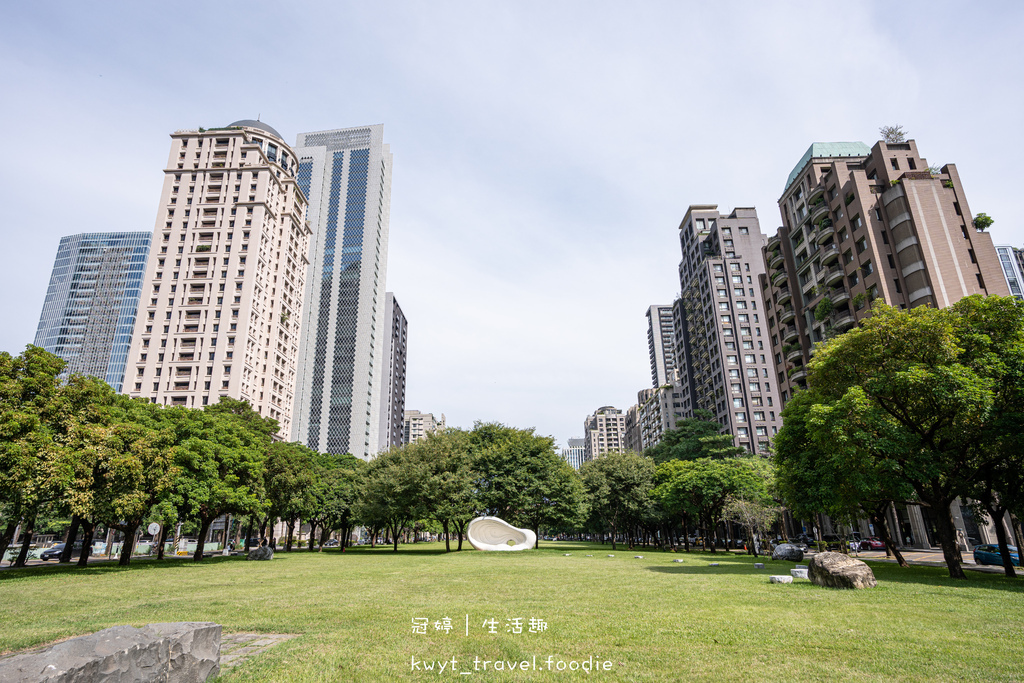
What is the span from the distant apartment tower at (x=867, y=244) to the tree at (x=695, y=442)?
1221cm

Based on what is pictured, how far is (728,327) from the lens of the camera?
10750 cm

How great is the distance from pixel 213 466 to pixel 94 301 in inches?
5846

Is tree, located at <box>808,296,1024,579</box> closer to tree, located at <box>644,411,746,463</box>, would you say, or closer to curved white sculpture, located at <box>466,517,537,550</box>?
curved white sculpture, located at <box>466,517,537,550</box>

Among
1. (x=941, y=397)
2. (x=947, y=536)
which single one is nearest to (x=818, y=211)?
(x=947, y=536)

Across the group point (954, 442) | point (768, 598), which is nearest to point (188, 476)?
point (768, 598)

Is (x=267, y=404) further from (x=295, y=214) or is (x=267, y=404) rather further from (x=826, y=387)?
(x=826, y=387)

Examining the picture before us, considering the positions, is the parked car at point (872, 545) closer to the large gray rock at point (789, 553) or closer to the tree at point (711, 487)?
the tree at point (711, 487)

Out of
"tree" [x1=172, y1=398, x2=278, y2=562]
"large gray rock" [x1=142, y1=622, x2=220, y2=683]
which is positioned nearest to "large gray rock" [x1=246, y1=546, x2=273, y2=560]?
"tree" [x1=172, y1=398, x2=278, y2=562]

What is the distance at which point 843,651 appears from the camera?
31.6ft

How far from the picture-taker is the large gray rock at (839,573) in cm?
1817

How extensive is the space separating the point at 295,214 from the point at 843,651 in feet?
383

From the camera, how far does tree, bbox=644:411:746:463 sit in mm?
69950

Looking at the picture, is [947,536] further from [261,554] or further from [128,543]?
[128,543]

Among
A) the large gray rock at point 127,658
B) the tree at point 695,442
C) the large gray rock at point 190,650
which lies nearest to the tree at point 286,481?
the large gray rock at point 190,650
